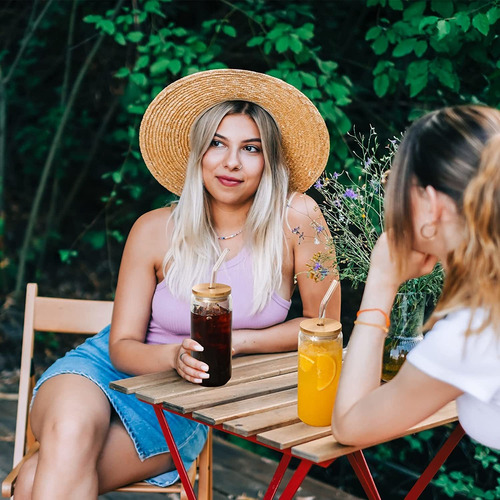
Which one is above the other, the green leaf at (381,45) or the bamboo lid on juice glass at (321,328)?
the green leaf at (381,45)

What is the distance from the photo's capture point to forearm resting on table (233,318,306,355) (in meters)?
2.19

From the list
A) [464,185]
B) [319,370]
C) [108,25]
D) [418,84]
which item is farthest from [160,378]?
[108,25]

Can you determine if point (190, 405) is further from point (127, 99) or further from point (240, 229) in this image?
point (127, 99)

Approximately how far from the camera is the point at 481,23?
8.34 ft

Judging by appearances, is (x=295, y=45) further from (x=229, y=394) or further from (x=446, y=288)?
(x=446, y=288)

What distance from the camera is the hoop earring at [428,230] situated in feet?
4.77

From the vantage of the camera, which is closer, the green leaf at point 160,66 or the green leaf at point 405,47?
the green leaf at point 405,47

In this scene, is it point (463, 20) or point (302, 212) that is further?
point (463, 20)

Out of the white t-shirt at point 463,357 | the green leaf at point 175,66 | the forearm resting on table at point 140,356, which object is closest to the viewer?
the white t-shirt at point 463,357

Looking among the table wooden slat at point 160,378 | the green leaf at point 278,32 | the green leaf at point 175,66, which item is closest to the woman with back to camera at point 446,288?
the table wooden slat at point 160,378

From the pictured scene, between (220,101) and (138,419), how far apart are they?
41.0 inches

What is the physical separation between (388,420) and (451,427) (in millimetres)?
1849

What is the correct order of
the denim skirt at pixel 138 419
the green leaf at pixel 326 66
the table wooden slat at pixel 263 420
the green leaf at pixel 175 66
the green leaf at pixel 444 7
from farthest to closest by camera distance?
Answer: the green leaf at pixel 175 66
the green leaf at pixel 326 66
the green leaf at pixel 444 7
the denim skirt at pixel 138 419
the table wooden slat at pixel 263 420

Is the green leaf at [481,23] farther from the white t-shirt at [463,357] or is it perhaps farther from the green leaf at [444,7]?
the white t-shirt at [463,357]
